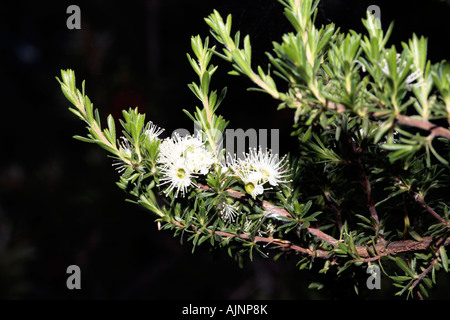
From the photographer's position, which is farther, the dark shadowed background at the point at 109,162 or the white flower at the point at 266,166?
the dark shadowed background at the point at 109,162

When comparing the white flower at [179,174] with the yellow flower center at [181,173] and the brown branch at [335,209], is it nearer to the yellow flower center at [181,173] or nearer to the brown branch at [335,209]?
the yellow flower center at [181,173]

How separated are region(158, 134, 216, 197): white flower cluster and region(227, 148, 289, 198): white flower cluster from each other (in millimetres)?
36

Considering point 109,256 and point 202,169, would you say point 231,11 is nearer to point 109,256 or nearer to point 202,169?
point 202,169

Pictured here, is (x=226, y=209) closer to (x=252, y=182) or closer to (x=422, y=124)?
(x=252, y=182)

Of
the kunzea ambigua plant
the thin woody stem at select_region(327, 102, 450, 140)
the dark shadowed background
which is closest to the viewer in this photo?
the thin woody stem at select_region(327, 102, 450, 140)

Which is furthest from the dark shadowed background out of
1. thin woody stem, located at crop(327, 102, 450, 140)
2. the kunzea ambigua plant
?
thin woody stem, located at crop(327, 102, 450, 140)

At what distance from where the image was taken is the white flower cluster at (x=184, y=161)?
551mm

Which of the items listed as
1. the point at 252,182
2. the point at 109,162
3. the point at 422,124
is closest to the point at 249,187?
the point at 252,182

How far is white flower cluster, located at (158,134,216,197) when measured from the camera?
55cm

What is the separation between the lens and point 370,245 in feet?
2.03

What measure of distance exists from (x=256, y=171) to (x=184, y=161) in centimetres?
10

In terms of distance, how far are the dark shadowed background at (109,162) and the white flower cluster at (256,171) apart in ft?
1.88

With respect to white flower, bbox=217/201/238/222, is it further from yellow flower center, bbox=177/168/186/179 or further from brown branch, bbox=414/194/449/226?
brown branch, bbox=414/194/449/226

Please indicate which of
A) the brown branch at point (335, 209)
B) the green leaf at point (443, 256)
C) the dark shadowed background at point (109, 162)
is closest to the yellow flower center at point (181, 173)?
the brown branch at point (335, 209)
